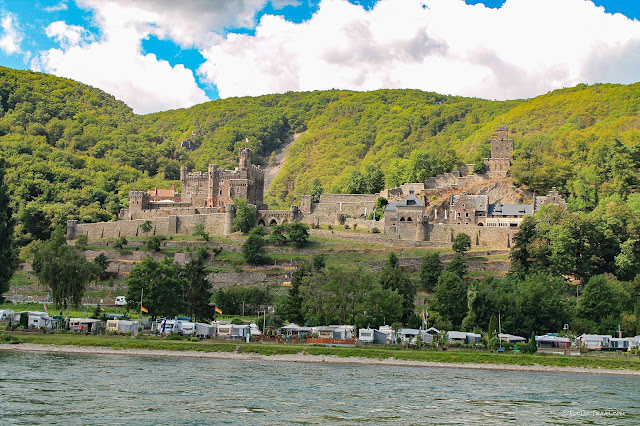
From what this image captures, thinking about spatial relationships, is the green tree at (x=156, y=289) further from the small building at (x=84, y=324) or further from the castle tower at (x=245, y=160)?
the castle tower at (x=245, y=160)

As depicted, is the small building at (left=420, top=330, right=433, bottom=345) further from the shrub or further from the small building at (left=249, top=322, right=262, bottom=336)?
the shrub

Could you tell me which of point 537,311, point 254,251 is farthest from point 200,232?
point 537,311

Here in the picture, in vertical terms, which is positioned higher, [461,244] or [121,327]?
[461,244]

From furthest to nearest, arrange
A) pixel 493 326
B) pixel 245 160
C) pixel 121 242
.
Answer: pixel 245 160 < pixel 121 242 < pixel 493 326

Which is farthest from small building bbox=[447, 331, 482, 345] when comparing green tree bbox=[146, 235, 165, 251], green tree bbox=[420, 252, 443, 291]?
green tree bbox=[146, 235, 165, 251]

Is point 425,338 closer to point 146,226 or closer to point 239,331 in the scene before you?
point 239,331

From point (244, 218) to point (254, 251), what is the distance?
1307 centimetres

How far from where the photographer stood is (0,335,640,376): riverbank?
57.0 m

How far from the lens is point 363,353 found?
191 feet

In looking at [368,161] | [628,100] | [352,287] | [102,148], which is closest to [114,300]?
[352,287]

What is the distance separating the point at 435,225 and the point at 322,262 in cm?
1802

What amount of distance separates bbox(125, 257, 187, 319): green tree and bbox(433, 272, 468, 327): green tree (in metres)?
23.2

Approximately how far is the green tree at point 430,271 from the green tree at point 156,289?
2564 centimetres

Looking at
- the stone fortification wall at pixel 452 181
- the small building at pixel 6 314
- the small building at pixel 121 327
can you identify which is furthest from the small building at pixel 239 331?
the stone fortification wall at pixel 452 181
